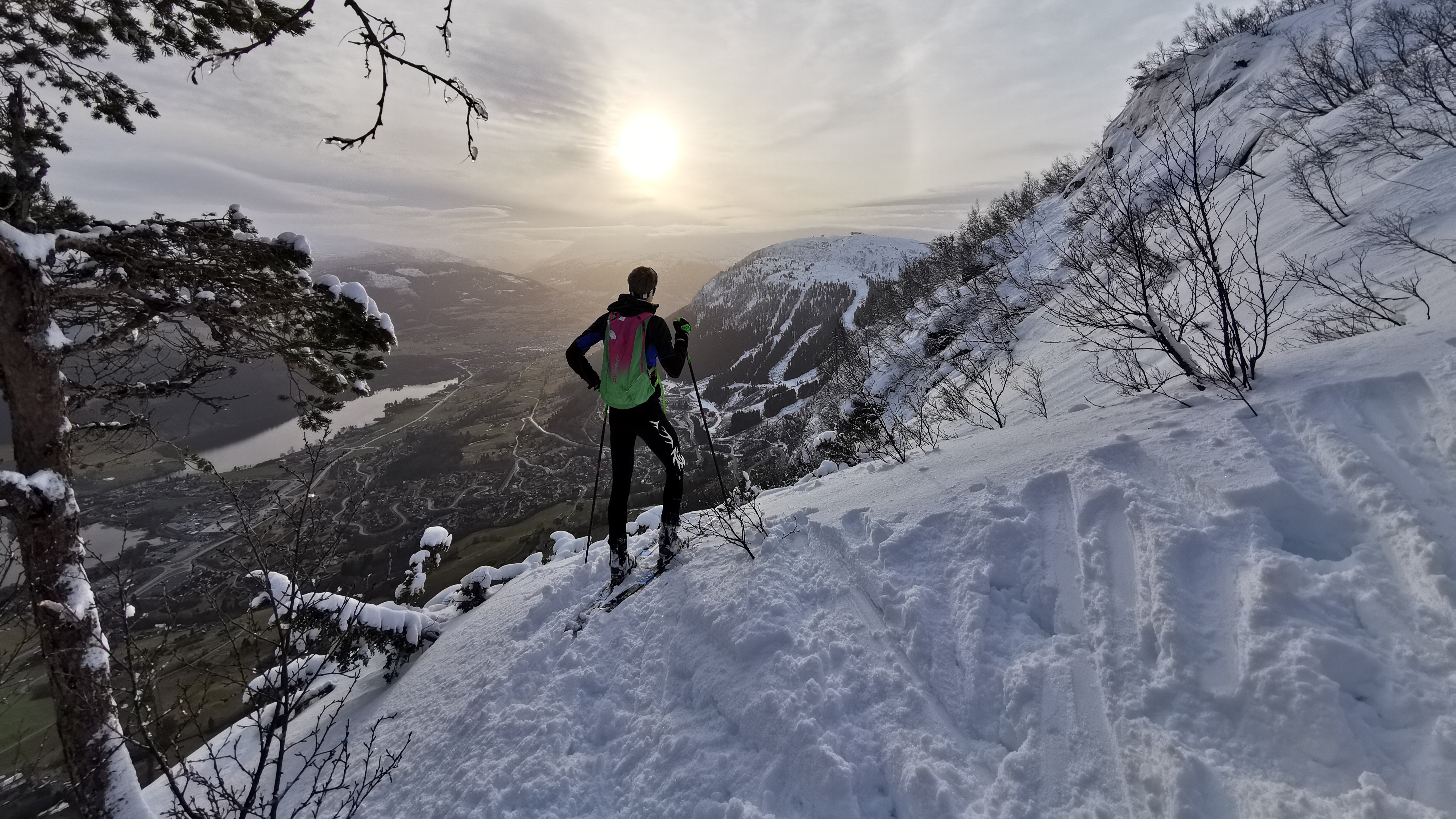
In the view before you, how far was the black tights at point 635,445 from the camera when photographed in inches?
182

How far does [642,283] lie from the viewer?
181 inches

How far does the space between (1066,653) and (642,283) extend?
4.09 m

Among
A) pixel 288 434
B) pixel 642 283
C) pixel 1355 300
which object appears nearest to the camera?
pixel 642 283

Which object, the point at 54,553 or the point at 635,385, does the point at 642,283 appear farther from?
the point at 54,553

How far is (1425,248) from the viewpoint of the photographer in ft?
18.1

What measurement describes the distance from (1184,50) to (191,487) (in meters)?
106

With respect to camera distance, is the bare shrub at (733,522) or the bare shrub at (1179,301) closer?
the bare shrub at (1179,301)

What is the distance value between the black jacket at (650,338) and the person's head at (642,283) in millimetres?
48

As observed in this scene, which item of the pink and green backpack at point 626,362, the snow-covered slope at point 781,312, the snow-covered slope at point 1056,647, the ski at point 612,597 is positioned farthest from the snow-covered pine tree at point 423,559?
the snow-covered slope at point 781,312

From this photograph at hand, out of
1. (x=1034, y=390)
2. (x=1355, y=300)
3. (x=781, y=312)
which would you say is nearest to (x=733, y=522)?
(x=1355, y=300)

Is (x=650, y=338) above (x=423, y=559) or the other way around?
above

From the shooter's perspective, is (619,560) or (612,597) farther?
(619,560)

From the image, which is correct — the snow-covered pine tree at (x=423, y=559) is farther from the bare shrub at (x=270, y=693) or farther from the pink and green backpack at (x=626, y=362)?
the pink and green backpack at (x=626, y=362)

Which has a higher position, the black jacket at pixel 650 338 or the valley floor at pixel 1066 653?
the black jacket at pixel 650 338
